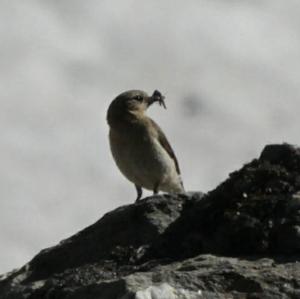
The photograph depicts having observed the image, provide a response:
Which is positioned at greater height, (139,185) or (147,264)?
(139,185)

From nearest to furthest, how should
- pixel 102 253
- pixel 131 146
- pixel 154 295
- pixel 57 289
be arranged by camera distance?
pixel 154 295, pixel 57 289, pixel 102 253, pixel 131 146

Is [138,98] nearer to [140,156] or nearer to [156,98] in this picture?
[156,98]

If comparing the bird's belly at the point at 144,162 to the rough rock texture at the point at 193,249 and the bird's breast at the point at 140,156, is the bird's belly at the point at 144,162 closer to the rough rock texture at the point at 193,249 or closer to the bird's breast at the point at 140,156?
the bird's breast at the point at 140,156

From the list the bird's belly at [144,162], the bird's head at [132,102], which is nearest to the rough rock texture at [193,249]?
the bird's belly at [144,162]

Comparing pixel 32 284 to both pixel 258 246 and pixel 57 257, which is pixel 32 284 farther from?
pixel 258 246

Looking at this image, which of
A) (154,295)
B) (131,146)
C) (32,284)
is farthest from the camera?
(131,146)

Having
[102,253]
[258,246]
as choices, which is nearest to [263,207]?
[258,246]

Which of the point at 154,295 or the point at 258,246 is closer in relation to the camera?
the point at 154,295

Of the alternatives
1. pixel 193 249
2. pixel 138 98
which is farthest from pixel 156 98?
pixel 193 249
